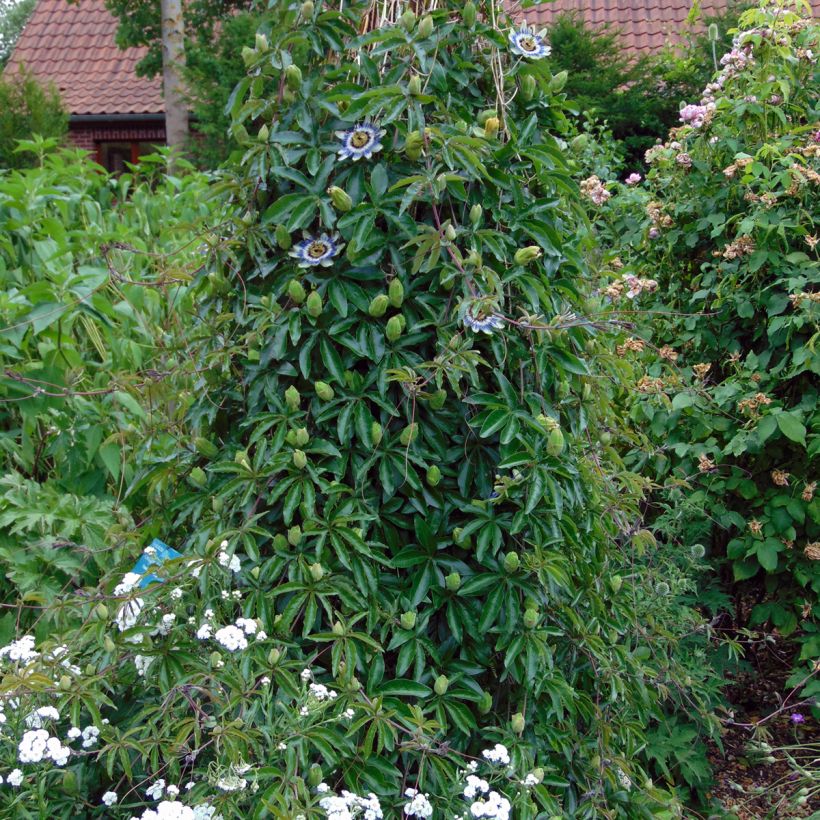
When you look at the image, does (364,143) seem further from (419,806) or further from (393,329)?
(419,806)

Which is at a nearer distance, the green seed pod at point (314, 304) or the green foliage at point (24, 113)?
the green seed pod at point (314, 304)

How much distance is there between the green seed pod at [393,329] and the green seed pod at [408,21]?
1.71ft

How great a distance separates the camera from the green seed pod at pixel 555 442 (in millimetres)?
1598

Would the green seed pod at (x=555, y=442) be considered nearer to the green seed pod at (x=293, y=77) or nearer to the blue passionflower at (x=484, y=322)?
the blue passionflower at (x=484, y=322)

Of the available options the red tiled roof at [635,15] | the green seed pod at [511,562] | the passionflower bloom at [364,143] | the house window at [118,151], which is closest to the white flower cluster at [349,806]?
the green seed pod at [511,562]

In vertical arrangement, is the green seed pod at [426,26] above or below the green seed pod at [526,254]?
above

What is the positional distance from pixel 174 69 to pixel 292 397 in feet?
30.8

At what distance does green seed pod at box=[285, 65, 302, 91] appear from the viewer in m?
1.69

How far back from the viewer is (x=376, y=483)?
175 cm

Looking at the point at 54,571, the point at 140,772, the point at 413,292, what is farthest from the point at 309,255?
the point at 54,571

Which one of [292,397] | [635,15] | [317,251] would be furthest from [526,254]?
[635,15]

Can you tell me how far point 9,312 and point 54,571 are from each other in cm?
85

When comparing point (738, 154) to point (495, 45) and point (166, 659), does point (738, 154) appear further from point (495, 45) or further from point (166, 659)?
point (166, 659)

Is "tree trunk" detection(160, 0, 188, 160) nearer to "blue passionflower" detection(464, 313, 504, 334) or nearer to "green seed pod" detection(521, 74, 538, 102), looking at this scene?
"green seed pod" detection(521, 74, 538, 102)
